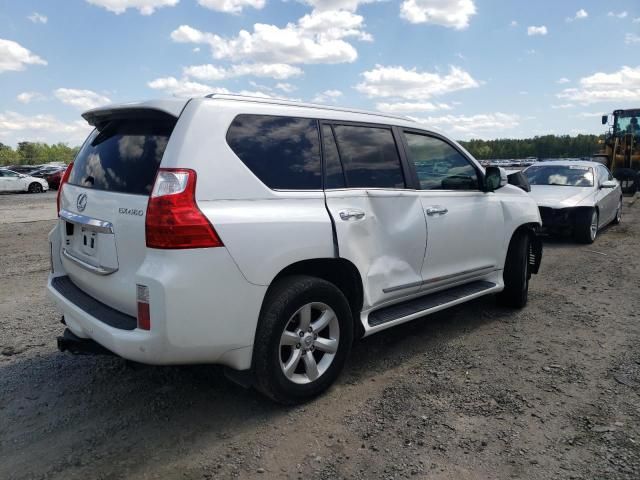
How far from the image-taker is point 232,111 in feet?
9.39

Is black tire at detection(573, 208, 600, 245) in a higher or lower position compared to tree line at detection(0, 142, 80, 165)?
lower

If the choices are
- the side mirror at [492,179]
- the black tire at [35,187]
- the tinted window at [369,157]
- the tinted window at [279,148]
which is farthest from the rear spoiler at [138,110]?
the black tire at [35,187]

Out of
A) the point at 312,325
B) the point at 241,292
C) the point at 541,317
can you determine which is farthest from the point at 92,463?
the point at 541,317

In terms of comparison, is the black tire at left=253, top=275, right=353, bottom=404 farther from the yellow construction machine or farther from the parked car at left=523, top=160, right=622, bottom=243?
the yellow construction machine

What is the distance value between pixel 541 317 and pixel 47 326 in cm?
465

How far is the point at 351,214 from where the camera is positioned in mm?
3285

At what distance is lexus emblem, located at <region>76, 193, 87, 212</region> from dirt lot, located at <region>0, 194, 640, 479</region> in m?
1.05

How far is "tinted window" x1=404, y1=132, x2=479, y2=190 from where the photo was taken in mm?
3994

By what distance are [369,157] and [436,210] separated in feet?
2.42

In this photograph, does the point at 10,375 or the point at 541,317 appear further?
the point at 541,317

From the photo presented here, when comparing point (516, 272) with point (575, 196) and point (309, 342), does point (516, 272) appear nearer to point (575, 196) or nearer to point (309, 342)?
point (309, 342)

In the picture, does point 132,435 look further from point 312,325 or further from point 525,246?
point 525,246

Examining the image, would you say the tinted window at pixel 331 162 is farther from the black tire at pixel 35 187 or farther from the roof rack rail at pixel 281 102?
the black tire at pixel 35 187

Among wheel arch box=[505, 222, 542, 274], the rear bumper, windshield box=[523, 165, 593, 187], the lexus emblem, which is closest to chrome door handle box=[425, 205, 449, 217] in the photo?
wheel arch box=[505, 222, 542, 274]
